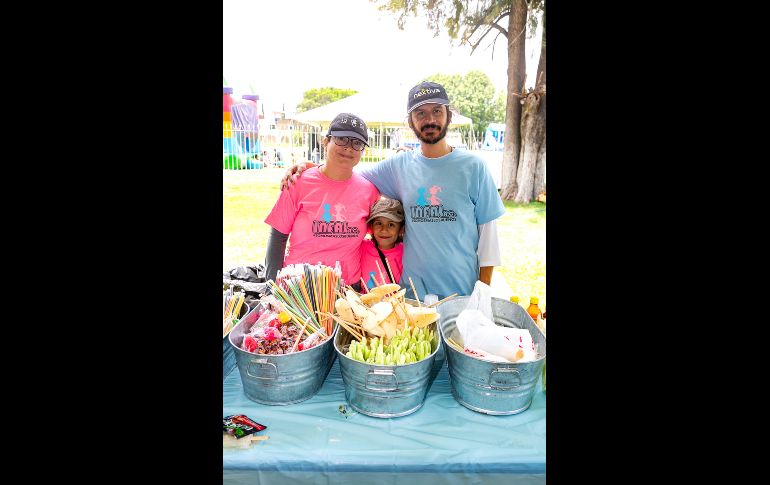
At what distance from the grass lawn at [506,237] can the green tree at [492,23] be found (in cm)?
169

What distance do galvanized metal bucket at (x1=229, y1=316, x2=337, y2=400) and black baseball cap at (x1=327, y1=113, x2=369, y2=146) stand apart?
134 cm

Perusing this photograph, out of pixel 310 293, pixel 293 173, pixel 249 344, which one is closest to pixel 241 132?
pixel 293 173

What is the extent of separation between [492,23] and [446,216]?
6969 millimetres

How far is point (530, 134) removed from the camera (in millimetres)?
8758

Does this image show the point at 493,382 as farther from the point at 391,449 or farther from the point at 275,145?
the point at 275,145

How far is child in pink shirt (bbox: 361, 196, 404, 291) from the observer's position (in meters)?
2.66

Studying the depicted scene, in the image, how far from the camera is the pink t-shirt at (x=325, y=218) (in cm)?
263
